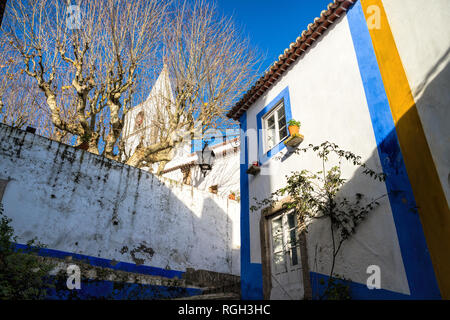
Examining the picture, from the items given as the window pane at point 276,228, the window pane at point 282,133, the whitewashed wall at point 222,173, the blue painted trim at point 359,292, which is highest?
the whitewashed wall at point 222,173

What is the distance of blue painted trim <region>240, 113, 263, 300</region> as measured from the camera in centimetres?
623

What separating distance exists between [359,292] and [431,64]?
10.8 ft

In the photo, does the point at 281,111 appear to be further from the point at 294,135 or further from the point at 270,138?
the point at 294,135

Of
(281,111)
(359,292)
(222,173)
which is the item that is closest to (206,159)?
(222,173)

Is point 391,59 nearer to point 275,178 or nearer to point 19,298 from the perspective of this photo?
point 275,178

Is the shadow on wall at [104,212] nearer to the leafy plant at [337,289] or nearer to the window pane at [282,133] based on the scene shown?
the window pane at [282,133]

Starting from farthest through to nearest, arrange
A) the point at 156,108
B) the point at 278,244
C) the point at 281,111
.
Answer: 1. the point at 156,108
2. the point at 281,111
3. the point at 278,244

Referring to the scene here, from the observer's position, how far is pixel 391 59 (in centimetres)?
492

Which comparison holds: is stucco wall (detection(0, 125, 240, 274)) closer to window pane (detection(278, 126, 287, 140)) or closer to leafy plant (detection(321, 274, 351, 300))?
window pane (detection(278, 126, 287, 140))

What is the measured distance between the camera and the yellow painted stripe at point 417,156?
11.7ft

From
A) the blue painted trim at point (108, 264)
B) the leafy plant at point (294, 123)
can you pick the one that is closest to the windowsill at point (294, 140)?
the leafy plant at point (294, 123)

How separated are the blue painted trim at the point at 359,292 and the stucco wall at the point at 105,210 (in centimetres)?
488

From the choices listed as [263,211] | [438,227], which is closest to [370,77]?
[438,227]

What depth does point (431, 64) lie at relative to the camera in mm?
4230
